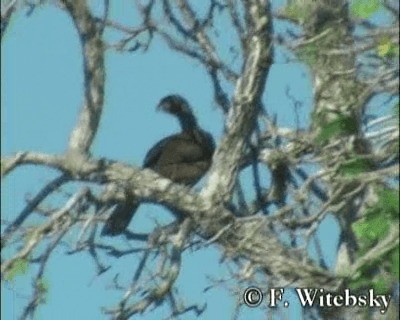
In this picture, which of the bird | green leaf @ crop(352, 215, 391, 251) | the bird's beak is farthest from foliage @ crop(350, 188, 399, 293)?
the bird's beak

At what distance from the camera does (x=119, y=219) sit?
991 cm

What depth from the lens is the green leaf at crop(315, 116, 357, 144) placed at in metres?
8.74

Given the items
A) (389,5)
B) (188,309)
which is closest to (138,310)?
(188,309)

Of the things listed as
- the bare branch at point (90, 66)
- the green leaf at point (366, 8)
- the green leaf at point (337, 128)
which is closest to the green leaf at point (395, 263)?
the green leaf at point (337, 128)

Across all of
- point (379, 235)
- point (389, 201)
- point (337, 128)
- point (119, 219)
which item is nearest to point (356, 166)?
point (337, 128)

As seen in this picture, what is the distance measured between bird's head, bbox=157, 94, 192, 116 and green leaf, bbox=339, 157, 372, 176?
103 inches

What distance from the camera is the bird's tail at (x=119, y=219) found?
981cm

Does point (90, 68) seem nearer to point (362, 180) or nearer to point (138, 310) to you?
point (138, 310)

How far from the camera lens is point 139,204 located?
31.9ft

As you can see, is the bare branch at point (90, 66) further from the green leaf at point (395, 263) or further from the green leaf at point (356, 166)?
the green leaf at point (395, 263)

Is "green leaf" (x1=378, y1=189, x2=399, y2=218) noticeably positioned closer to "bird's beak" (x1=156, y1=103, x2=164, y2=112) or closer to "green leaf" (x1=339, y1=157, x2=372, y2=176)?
"green leaf" (x1=339, y1=157, x2=372, y2=176)

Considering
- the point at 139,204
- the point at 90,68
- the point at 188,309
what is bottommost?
the point at 188,309

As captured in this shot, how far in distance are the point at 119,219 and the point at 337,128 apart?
→ 1.76 meters

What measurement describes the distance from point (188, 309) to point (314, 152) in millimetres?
1254
